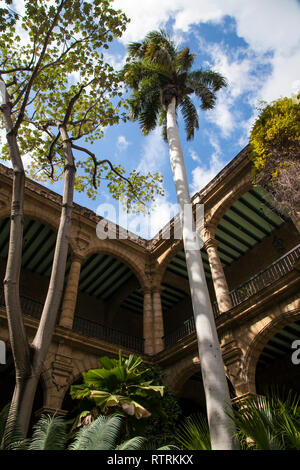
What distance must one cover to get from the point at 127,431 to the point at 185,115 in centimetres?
1080

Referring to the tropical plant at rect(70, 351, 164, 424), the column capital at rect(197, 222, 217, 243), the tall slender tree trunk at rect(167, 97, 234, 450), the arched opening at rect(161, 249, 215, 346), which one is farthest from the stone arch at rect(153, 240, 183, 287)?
the tropical plant at rect(70, 351, 164, 424)

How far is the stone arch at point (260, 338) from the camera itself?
862 centimetres

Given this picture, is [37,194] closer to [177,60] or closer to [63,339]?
[63,339]

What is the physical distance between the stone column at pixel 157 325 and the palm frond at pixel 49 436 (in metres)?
9.02

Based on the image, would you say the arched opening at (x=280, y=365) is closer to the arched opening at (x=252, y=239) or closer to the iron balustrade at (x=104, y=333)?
the arched opening at (x=252, y=239)

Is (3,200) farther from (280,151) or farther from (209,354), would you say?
(209,354)

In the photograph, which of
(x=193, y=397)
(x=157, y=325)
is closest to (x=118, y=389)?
(x=157, y=325)

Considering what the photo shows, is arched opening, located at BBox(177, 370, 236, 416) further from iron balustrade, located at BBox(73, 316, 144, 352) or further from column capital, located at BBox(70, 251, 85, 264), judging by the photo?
column capital, located at BBox(70, 251, 85, 264)

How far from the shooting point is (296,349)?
37.5 ft

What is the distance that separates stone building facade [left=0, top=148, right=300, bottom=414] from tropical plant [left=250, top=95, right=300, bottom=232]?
169cm

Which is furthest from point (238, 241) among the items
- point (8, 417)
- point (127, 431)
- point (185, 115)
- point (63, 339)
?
point (8, 417)

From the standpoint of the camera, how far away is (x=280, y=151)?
8.06m

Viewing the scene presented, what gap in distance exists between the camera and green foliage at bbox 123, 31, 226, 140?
10.6 m
